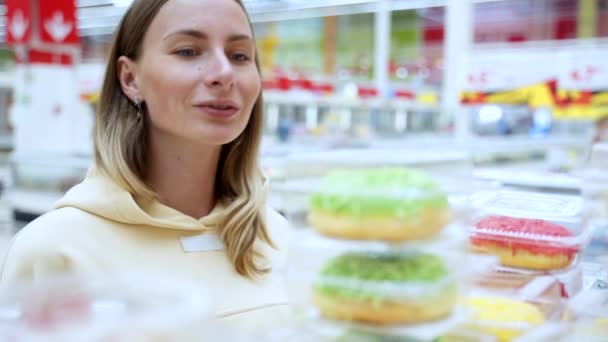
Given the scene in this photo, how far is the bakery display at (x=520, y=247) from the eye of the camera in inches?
54.7

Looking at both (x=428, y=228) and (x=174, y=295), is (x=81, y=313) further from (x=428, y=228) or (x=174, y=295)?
(x=428, y=228)

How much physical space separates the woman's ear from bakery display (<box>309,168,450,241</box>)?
2.83ft

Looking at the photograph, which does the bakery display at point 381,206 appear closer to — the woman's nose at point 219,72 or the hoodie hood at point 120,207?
the woman's nose at point 219,72

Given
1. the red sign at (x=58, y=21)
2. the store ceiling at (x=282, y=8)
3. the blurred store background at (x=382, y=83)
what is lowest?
the blurred store background at (x=382, y=83)

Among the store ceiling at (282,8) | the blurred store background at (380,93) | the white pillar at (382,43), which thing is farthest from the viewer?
the white pillar at (382,43)

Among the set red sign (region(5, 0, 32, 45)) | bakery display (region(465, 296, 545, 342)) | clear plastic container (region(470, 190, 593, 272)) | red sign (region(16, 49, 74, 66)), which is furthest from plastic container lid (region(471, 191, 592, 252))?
red sign (region(16, 49, 74, 66))

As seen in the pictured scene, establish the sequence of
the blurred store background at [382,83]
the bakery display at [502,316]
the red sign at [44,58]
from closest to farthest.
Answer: the bakery display at [502,316]
the red sign at [44,58]
the blurred store background at [382,83]

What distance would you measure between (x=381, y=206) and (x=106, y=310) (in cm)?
34

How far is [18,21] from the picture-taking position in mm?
8508

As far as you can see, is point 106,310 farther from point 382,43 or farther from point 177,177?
point 382,43

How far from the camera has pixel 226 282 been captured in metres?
1.45

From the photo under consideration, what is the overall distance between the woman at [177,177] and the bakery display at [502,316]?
1.76 ft

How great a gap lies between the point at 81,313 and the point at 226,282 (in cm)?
85

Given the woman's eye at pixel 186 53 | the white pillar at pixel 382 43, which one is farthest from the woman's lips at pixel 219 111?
the white pillar at pixel 382 43
